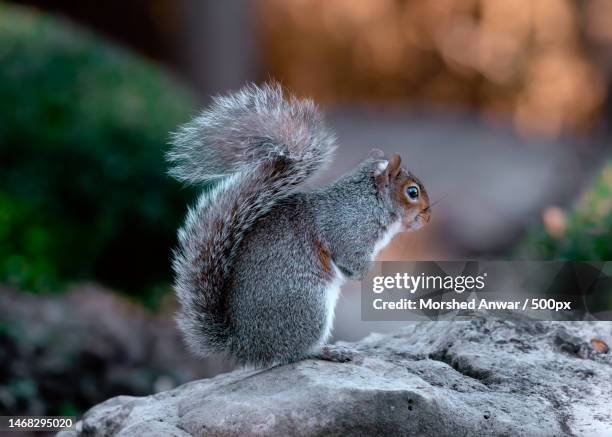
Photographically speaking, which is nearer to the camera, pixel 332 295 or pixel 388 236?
pixel 332 295

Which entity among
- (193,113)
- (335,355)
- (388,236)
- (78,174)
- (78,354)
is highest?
(78,174)

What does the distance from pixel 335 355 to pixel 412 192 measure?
2.61 ft

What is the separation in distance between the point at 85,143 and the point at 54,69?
2.64 feet

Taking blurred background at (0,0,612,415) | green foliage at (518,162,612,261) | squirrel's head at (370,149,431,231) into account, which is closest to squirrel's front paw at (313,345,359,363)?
squirrel's head at (370,149,431,231)

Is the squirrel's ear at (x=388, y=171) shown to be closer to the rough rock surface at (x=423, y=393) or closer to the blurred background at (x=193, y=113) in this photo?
the blurred background at (x=193, y=113)

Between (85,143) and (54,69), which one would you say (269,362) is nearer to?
(85,143)

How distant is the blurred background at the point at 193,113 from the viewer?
590 centimetres

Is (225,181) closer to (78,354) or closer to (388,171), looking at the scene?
(388,171)

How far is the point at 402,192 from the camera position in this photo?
3.82m

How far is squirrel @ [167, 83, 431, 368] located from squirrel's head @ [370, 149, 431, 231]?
22 centimetres

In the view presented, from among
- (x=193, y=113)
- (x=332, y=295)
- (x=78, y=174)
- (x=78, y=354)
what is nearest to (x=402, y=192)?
(x=332, y=295)

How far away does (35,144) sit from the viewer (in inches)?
272

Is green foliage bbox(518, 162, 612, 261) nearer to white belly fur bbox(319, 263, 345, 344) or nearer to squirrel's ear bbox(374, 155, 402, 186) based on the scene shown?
squirrel's ear bbox(374, 155, 402, 186)

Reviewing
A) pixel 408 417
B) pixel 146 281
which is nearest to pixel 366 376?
pixel 408 417
